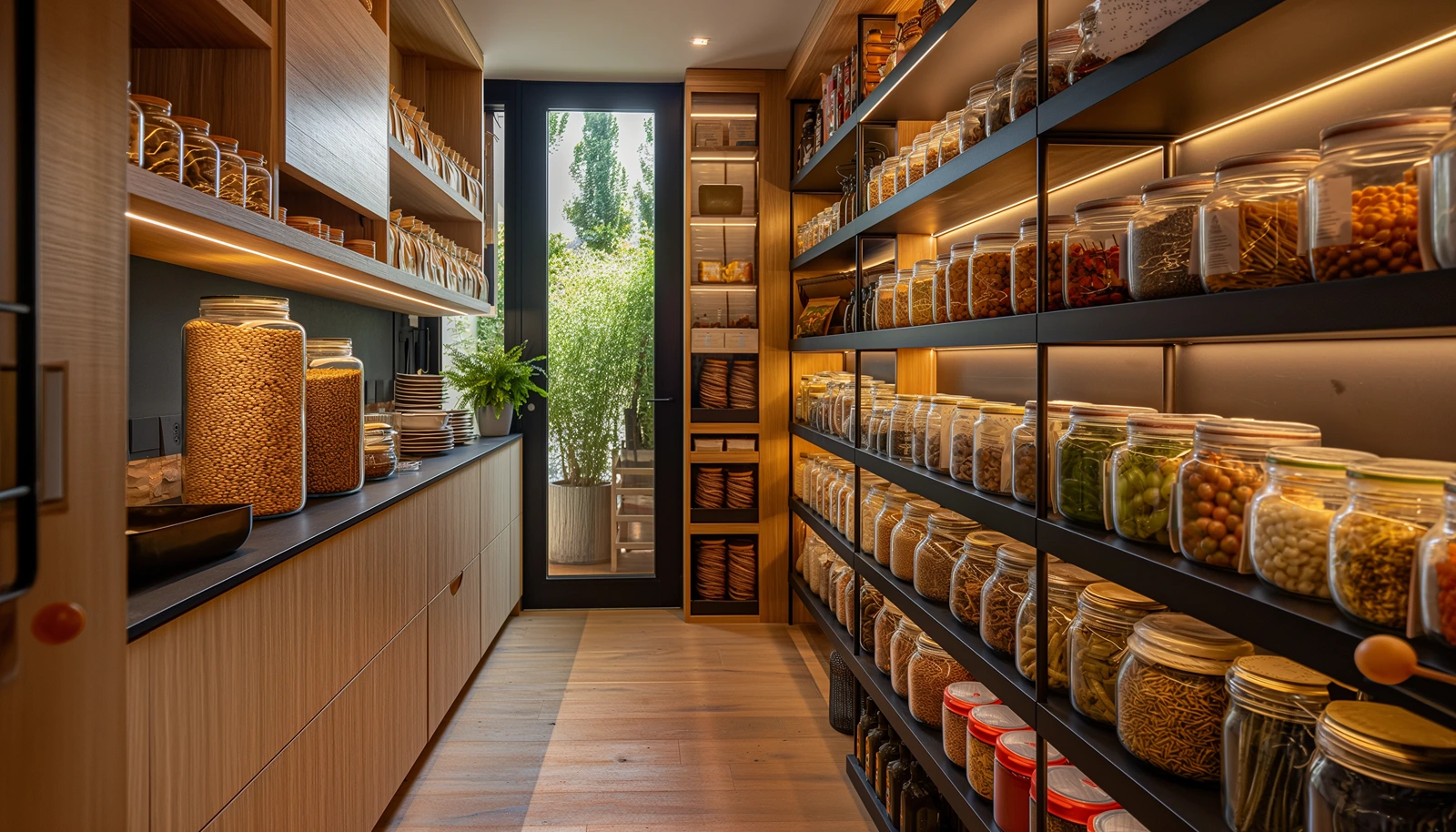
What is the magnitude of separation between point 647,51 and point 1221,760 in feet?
12.7

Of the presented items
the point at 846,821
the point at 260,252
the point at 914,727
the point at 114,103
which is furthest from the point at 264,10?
the point at 846,821

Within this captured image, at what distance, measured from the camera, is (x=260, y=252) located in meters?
1.94

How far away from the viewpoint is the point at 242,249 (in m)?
1.89

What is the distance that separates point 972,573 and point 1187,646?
0.76m

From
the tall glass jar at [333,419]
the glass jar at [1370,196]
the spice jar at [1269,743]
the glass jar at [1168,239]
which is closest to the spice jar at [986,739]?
the spice jar at [1269,743]

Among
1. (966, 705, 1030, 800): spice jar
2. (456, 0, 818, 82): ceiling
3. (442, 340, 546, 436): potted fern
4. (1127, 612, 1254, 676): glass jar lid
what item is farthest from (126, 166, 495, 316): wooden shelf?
(966, 705, 1030, 800): spice jar

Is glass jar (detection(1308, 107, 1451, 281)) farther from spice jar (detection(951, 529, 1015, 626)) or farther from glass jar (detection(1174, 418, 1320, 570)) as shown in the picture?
spice jar (detection(951, 529, 1015, 626))

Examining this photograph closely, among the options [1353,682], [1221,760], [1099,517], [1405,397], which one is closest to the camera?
[1353,682]

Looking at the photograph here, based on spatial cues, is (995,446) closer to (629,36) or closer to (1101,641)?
(1101,641)

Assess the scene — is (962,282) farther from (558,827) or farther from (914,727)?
(558,827)

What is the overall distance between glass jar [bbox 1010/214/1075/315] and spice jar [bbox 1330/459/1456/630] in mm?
694

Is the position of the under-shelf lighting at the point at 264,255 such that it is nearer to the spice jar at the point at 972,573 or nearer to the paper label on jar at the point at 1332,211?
the paper label on jar at the point at 1332,211

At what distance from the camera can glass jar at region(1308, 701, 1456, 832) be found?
0.82 metres

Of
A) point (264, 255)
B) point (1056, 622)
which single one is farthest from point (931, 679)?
point (264, 255)
